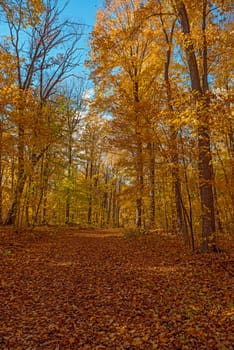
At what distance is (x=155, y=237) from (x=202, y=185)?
5155mm

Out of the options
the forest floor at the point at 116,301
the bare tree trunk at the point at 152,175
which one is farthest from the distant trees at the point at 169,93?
the forest floor at the point at 116,301

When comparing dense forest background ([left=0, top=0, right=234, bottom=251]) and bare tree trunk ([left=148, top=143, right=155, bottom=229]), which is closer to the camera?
dense forest background ([left=0, top=0, right=234, bottom=251])

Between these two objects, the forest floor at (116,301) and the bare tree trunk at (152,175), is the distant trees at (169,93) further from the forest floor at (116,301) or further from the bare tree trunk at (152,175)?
the forest floor at (116,301)

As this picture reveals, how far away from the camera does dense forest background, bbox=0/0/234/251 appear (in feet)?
23.3

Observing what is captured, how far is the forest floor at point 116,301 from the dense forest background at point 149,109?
5.96 feet

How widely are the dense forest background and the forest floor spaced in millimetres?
1818

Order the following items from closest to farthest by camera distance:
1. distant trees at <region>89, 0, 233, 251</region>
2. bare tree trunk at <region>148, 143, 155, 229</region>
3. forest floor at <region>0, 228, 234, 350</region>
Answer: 1. forest floor at <region>0, 228, 234, 350</region>
2. distant trees at <region>89, 0, 233, 251</region>
3. bare tree trunk at <region>148, 143, 155, 229</region>

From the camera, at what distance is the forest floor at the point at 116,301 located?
3.38 metres

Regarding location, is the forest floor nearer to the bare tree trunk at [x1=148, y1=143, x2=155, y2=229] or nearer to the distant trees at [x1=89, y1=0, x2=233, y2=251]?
the distant trees at [x1=89, y1=0, x2=233, y2=251]

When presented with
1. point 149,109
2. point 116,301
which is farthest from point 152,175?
point 116,301

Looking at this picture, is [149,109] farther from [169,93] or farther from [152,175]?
[152,175]

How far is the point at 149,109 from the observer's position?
8805 millimetres

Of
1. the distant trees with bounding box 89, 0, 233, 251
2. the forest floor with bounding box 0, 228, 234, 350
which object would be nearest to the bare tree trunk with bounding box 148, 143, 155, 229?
the distant trees with bounding box 89, 0, 233, 251

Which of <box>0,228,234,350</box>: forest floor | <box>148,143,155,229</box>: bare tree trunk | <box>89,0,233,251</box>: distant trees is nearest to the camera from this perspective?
<box>0,228,234,350</box>: forest floor
